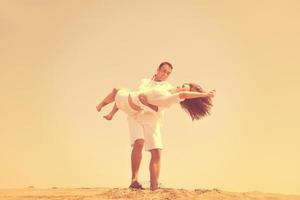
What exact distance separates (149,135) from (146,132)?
0.28 ft

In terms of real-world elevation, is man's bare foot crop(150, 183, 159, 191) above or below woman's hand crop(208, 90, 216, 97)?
below

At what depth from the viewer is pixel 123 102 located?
891cm

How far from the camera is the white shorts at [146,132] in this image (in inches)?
340

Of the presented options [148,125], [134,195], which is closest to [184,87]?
[148,125]

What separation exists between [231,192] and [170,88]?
2.23m

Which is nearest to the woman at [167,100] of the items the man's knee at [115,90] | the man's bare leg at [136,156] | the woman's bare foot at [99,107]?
the man's knee at [115,90]

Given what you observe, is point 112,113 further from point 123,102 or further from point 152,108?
point 152,108

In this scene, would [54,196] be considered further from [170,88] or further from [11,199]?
[170,88]

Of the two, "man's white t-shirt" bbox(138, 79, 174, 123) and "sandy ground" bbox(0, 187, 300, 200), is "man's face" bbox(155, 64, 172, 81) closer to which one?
"man's white t-shirt" bbox(138, 79, 174, 123)

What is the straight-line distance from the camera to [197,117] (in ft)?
28.6

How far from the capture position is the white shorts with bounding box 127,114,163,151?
8.64 m

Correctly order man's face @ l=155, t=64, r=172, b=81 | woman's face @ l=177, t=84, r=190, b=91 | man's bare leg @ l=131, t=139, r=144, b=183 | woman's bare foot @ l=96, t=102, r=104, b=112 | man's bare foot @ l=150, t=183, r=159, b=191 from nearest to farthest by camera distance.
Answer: man's bare foot @ l=150, t=183, r=159, b=191 → woman's face @ l=177, t=84, r=190, b=91 → man's bare leg @ l=131, t=139, r=144, b=183 → man's face @ l=155, t=64, r=172, b=81 → woman's bare foot @ l=96, t=102, r=104, b=112

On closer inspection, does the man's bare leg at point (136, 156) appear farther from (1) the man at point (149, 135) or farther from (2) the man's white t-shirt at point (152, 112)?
(2) the man's white t-shirt at point (152, 112)

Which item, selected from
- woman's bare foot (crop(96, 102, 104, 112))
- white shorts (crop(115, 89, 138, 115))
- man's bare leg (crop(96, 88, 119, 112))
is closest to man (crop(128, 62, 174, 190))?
white shorts (crop(115, 89, 138, 115))
